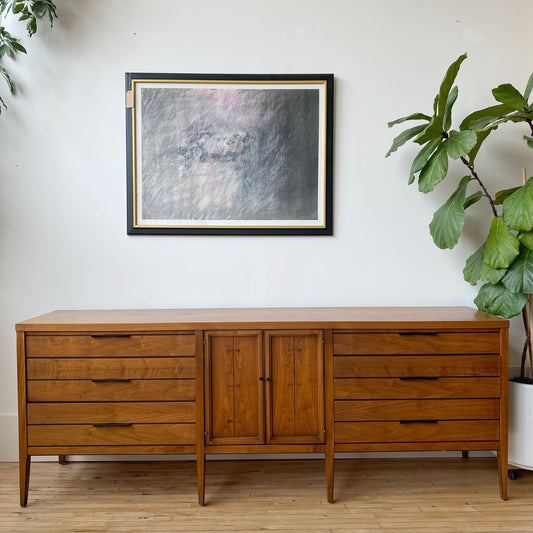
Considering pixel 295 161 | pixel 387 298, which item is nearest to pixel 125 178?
pixel 295 161

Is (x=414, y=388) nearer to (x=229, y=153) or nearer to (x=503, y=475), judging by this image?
(x=503, y=475)

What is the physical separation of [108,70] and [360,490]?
249cm

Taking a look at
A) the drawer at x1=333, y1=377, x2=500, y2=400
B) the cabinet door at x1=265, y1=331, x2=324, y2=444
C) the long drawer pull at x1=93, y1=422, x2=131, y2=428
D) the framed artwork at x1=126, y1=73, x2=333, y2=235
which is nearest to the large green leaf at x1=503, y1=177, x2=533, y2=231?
the drawer at x1=333, y1=377, x2=500, y2=400

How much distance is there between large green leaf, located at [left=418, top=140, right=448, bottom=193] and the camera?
198 cm

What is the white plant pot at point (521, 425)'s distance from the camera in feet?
6.70

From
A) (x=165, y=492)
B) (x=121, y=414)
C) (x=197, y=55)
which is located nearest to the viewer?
(x=121, y=414)

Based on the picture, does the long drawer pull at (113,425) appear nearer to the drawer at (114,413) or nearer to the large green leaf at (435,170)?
the drawer at (114,413)

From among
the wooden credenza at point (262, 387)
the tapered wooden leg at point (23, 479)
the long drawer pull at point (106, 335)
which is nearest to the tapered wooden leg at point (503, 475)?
the wooden credenza at point (262, 387)

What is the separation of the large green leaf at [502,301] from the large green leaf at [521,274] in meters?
0.04

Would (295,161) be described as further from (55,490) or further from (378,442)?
(55,490)

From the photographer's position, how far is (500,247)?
Result: 192cm

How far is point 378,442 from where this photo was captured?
1.97 m

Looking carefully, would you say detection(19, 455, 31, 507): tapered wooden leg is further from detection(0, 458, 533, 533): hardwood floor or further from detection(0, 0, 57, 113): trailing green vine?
detection(0, 0, 57, 113): trailing green vine

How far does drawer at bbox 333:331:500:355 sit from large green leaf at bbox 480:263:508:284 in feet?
0.77
